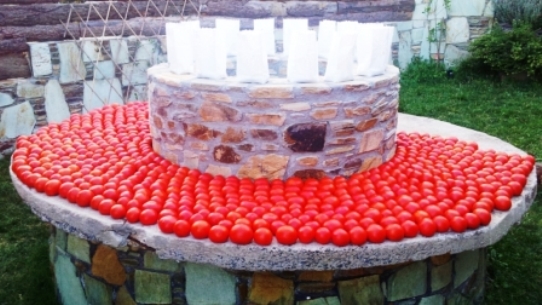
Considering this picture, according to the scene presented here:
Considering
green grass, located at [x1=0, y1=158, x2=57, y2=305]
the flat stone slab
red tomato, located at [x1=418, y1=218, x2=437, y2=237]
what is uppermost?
red tomato, located at [x1=418, y1=218, x2=437, y2=237]

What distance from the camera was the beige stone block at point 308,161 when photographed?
12.0 feet

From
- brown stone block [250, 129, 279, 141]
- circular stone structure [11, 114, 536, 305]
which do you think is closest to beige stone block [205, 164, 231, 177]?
brown stone block [250, 129, 279, 141]

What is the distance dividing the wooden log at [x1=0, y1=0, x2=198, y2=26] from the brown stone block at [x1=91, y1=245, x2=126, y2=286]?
3624mm

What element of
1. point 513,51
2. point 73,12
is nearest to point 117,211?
point 73,12

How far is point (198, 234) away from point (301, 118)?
0.98 meters

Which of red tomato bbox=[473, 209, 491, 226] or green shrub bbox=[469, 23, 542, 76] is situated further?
green shrub bbox=[469, 23, 542, 76]

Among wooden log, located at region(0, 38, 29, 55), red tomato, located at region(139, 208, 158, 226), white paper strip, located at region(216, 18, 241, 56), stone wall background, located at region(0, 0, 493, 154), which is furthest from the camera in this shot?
stone wall background, located at region(0, 0, 493, 154)

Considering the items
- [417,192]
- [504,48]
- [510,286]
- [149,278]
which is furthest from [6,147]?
[504,48]

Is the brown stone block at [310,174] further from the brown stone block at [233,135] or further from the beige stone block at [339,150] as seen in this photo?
the brown stone block at [233,135]

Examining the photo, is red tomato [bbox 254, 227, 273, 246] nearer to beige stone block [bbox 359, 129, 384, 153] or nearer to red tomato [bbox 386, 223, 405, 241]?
red tomato [bbox 386, 223, 405, 241]

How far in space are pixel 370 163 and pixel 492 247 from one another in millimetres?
1361

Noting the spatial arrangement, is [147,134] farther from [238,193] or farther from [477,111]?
[477,111]

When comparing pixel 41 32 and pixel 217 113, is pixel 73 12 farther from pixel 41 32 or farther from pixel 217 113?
pixel 217 113

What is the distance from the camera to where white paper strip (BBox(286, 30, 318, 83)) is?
3.56 meters
